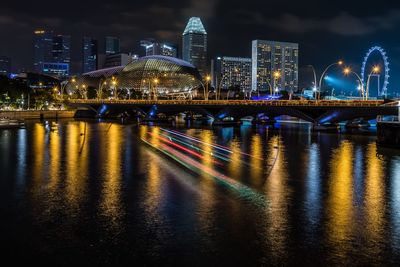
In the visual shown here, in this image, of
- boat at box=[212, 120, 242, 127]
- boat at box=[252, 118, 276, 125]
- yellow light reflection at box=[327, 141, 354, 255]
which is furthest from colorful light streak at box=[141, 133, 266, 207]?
boat at box=[252, 118, 276, 125]

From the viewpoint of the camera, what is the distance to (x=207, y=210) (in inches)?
602

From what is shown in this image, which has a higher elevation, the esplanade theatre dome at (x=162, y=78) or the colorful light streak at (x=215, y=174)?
the esplanade theatre dome at (x=162, y=78)

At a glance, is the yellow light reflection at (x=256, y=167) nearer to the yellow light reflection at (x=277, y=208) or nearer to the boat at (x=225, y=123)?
the yellow light reflection at (x=277, y=208)

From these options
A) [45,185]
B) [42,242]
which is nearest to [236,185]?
[45,185]

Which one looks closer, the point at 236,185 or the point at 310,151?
the point at 236,185

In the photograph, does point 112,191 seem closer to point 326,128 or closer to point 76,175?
point 76,175

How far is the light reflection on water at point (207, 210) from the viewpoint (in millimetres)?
11211

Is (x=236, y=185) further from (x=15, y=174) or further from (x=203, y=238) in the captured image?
(x=15, y=174)

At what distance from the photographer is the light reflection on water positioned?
11211 millimetres

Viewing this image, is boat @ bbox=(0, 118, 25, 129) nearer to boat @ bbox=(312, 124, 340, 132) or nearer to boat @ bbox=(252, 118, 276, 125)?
boat @ bbox=(312, 124, 340, 132)

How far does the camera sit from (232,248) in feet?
36.9

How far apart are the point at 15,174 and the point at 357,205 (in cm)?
1662

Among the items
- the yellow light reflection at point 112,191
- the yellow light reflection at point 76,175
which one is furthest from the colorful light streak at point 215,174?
the yellow light reflection at point 76,175

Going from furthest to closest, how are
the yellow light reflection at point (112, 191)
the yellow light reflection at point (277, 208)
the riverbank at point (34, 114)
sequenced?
the riverbank at point (34, 114) → the yellow light reflection at point (112, 191) → the yellow light reflection at point (277, 208)
